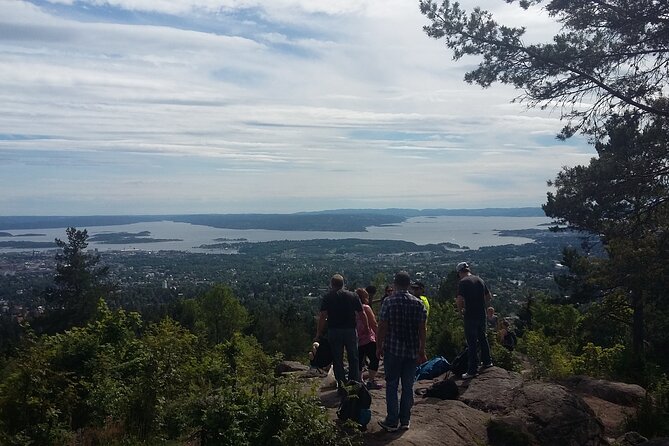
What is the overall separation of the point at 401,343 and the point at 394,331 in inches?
5.5

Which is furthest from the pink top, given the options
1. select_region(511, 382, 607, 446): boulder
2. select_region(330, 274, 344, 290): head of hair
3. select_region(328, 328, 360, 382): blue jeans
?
select_region(511, 382, 607, 446): boulder

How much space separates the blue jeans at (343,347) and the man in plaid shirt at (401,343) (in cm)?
75

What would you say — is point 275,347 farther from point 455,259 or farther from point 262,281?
point 455,259

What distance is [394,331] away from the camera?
5.73 m

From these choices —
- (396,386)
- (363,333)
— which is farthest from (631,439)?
(363,333)

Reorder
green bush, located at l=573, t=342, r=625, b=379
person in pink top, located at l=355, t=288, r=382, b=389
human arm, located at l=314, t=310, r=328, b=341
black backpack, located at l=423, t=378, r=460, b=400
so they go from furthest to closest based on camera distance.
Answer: green bush, located at l=573, t=342, r=625, b=379
person in pink top, located at l=355, t=288, r=382, b=389
black backpack, located at l=423, t=378, r=460, b=400
human arm, located at l=314, t=310, r=328, b=341

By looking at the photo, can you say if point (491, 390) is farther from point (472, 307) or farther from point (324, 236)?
point (324, 236)

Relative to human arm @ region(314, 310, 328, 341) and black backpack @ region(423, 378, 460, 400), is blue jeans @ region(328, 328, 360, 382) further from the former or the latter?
black backpack @ region(423, 378, 460, 400)

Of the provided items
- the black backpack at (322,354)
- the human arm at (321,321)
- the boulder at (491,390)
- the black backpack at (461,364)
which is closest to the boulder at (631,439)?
the boulder at (491,390)

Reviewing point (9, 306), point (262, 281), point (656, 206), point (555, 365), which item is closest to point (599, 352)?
point (555, 365)

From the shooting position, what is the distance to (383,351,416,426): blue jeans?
5.63 meters

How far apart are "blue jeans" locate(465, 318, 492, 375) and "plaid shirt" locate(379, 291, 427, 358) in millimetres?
2175

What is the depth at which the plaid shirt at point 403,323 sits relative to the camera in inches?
224

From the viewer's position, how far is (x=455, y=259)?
77.7 meters
